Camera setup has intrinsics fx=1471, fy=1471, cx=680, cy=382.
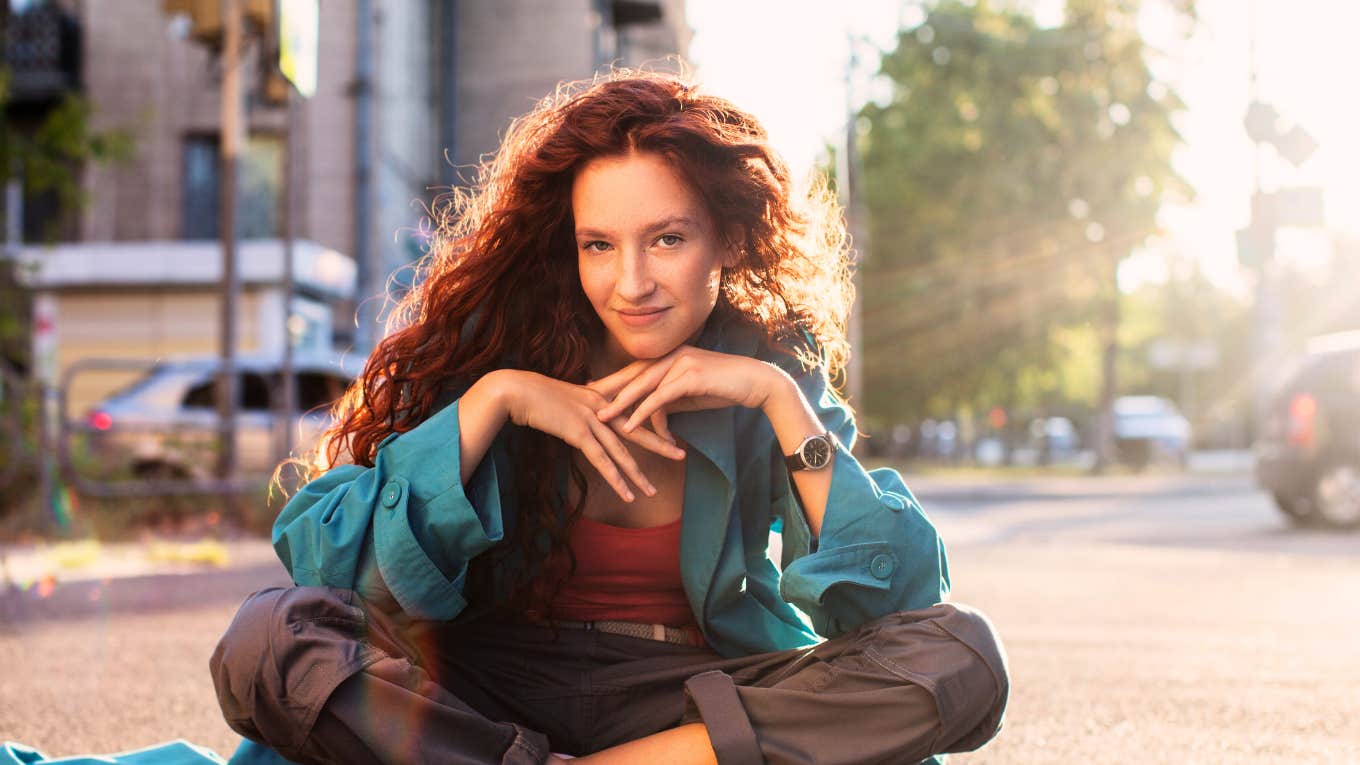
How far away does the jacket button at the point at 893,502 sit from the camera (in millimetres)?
2479

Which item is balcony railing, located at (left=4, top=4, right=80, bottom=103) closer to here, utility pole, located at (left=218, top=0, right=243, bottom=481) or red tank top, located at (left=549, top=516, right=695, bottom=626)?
utility pole, located at (left=218, top=0, right=243, bottom=481)

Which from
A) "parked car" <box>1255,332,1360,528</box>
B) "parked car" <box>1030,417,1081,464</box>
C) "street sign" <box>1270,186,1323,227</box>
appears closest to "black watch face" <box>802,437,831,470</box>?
"parked car" <box>1255,332,1360,528</box>

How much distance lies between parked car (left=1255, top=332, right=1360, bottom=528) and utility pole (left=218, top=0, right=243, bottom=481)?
27.1ft

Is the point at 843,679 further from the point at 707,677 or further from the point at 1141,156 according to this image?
the point at 1141,156

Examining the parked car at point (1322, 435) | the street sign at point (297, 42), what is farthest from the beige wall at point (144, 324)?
the parked car at point (1322, 435)

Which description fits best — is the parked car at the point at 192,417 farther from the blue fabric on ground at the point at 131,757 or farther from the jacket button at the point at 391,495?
the jacket button at the point at 391,495

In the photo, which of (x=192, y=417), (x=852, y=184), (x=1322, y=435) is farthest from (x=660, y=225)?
(x=852, y=184)

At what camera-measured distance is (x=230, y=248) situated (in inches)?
435

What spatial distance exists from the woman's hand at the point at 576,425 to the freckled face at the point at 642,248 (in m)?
0.15

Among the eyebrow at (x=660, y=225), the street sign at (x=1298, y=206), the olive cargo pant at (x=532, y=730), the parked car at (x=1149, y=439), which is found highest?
the street sign at (x=1298, y=206)

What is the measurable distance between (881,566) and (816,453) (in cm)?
22

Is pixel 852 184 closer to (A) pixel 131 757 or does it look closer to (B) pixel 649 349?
(B) pixel 649 349

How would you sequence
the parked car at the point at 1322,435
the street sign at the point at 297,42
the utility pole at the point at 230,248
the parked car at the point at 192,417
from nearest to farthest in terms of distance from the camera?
the street sign at the point at 297,42 < the parked car at the point at 192,417 < the utility pole at the point at 230,248 < the parked car at the point at 1322,435

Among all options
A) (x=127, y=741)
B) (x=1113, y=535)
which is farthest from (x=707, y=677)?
(x=1113, y=535)
